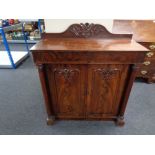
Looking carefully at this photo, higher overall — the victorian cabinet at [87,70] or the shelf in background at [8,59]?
the victorian cabinet at [87,70]

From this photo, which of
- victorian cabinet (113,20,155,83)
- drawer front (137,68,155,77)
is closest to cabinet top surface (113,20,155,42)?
victorian cabinet (113,20,155,83)

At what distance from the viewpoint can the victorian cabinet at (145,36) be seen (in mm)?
1714

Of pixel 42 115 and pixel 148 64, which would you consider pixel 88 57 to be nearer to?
pixel 42 115

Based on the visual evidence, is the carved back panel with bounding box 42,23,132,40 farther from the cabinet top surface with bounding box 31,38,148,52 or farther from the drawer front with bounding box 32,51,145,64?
the drawer front with bounding box 32,51,145,64

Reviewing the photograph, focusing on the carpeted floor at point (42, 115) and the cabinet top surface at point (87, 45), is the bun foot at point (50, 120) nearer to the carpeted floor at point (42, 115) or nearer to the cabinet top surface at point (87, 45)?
the carpeted floor at point (42, 115)

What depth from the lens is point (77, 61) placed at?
991mm

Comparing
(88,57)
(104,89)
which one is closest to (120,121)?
(104,89)

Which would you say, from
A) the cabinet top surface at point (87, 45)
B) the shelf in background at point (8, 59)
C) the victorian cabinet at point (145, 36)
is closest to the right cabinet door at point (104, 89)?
the cabinet top surface at point (87, 45)

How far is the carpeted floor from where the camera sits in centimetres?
136

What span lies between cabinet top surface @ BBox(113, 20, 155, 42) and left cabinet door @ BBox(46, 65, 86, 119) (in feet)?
3.60

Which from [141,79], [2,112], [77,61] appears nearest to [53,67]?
[77,61]

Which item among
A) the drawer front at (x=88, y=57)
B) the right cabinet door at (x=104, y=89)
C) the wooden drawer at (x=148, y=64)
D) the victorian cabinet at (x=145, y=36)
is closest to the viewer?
the drawer front at (x=88, y=57)
